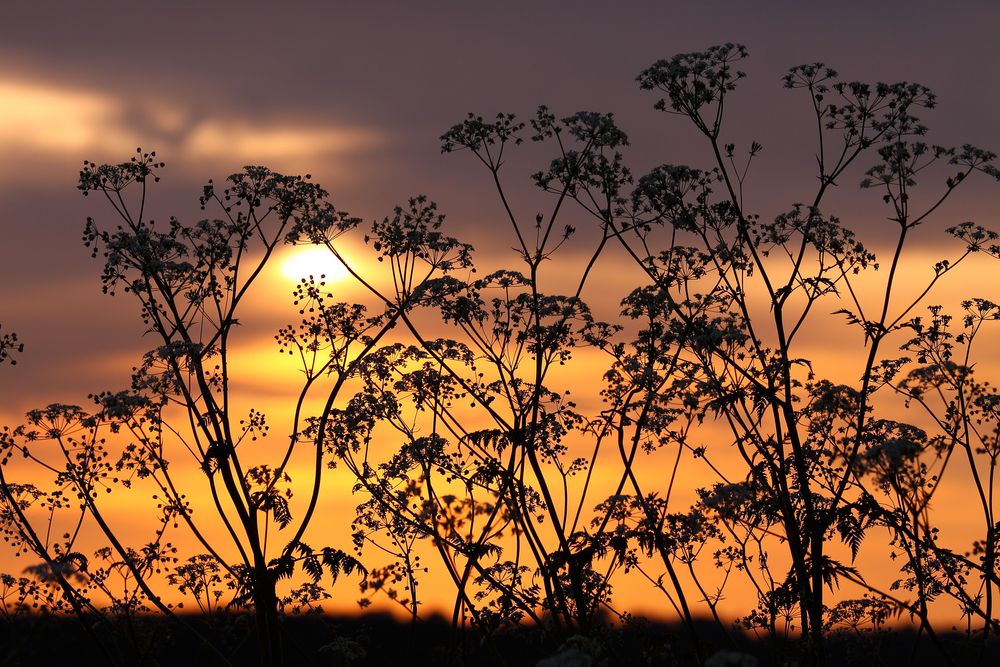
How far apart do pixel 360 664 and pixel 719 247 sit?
49.5 ft

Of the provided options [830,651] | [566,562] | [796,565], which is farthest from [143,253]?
[830,651]

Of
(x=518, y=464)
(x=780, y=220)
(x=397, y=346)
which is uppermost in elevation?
(x=780, y=220)

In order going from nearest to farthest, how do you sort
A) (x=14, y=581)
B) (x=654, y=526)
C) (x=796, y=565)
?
(x=796, y=565)
(x=654, y=526)
(x=14, y=581)

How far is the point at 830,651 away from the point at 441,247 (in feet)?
35.2

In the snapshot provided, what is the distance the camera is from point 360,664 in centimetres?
3031

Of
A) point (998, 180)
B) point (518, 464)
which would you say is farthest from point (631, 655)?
point (998, 180)

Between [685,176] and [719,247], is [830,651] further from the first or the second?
[685,176]

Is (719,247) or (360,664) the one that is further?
(360,664)

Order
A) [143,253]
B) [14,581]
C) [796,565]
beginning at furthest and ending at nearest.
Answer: [14,581] < [143,253] < [796,565]

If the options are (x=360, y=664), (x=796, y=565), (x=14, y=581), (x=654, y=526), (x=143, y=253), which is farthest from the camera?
(x=360, y=664)

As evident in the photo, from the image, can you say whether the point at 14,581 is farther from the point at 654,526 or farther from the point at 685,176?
the point at 685,176

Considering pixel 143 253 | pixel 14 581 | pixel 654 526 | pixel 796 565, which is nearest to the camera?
pixel 796 565

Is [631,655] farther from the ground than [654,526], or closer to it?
closer to it

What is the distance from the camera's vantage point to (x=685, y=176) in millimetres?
22391
